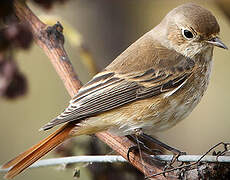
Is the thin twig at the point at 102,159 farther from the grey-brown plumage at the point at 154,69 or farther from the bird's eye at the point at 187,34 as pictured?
the bird's eye at the point at 187,34

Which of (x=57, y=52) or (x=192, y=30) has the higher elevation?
(x=57, y=52)

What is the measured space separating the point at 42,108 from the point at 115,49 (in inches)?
81.5

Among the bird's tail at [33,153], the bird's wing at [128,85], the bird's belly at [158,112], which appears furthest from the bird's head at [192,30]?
the bird's tail at [33,153]

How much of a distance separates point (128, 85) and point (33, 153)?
0.95 meters

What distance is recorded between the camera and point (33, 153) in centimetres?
355

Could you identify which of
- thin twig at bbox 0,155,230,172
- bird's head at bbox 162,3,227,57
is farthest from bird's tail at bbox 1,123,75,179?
bird's head at bbox 162,3,227,57

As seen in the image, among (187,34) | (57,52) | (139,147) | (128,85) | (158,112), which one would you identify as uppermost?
(57,52)

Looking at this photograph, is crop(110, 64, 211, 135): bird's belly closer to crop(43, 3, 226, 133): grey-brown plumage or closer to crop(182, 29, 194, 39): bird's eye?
crop(43, 3, 226, 133): grey-brown plumage

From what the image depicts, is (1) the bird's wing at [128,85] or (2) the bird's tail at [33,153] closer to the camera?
(2) the bird's tail at [33,153]

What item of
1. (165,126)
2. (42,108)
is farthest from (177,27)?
(42,108)

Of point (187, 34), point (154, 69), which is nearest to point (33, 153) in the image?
point (154, 69)

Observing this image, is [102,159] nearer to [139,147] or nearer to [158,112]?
[139,147]

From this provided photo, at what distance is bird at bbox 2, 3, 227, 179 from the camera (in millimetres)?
3754

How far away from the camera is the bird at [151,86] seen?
375 cm
